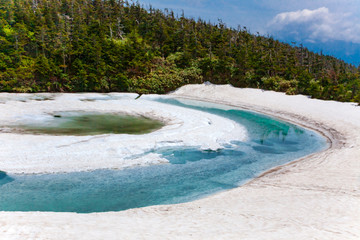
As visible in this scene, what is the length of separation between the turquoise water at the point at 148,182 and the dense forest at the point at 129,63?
2765 centimetres

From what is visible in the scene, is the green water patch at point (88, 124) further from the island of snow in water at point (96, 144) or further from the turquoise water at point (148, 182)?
the turquoise water at point (148, 182)

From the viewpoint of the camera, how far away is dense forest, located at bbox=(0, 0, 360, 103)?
136 feet

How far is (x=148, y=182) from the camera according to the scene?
11.9 m

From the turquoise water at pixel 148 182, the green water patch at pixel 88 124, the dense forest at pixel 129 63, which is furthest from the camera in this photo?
the dense forest at pixel 129 63

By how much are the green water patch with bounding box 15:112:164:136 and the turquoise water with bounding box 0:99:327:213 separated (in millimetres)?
6166

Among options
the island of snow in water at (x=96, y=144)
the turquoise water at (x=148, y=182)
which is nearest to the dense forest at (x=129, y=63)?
the island of snow in water at (x=96, y=144)

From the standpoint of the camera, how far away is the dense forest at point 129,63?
41.5 m

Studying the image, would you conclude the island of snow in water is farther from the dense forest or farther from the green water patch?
the dense forest

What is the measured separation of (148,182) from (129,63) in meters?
42.1

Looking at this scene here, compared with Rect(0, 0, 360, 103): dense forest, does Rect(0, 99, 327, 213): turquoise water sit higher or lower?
lower

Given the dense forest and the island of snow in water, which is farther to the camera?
the dense forest

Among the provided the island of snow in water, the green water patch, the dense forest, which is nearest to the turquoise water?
the island of snow in water

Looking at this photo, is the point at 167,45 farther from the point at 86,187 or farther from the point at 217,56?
the point at 86,187

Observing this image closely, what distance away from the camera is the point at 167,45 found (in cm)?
6066
